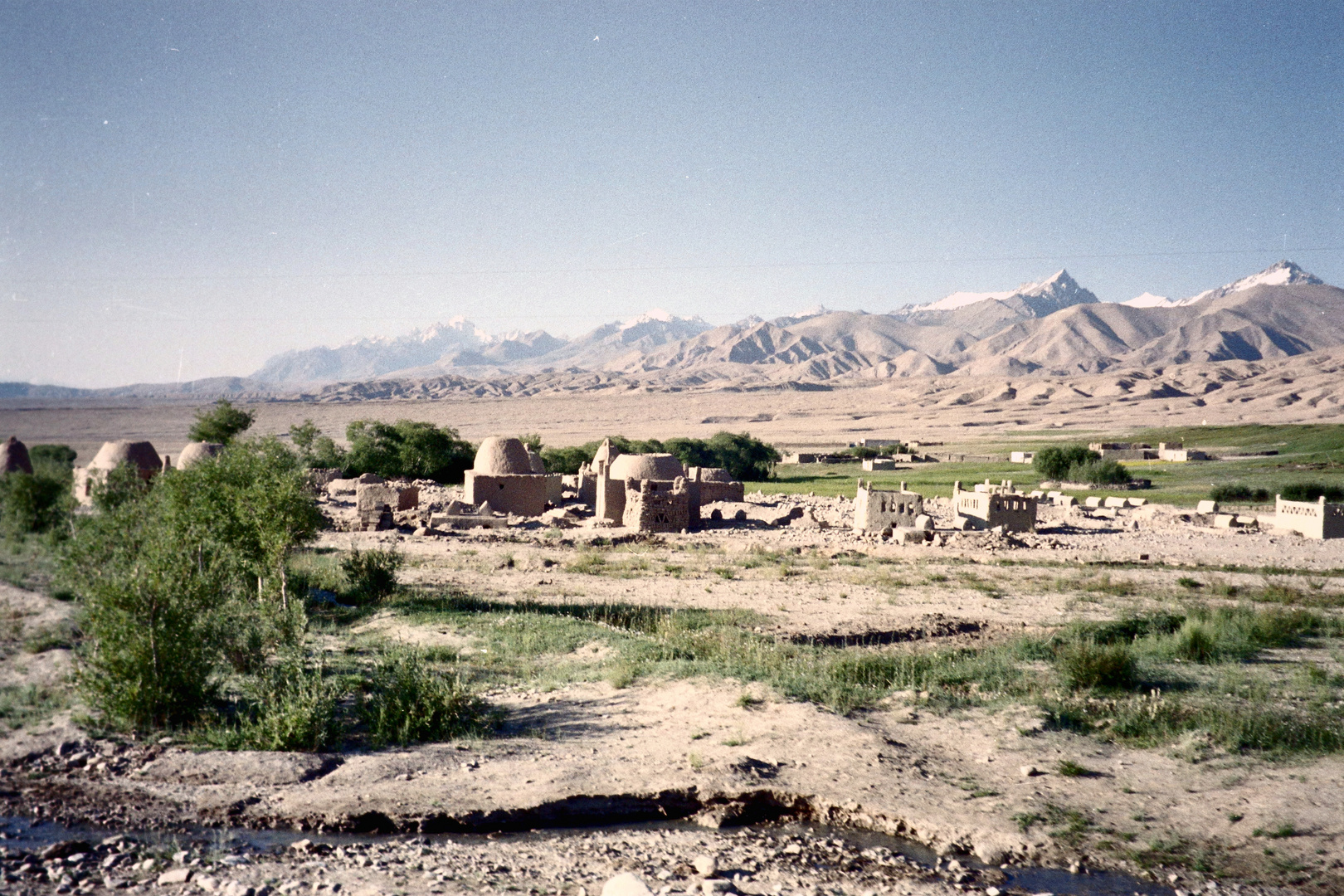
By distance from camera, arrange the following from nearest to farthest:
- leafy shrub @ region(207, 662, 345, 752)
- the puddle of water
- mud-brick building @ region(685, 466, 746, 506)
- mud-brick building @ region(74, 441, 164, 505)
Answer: the puddle of water, leafy shrub @ region(207, 662, 345, 752), mud-brick building @ region(74, 441, 164, 505), mud-brick building @ region(685, 466, 746, 506)

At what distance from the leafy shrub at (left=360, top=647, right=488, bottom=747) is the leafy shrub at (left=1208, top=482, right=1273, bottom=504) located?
3766cm

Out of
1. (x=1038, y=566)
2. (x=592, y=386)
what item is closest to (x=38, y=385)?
(x=1038, y=566)

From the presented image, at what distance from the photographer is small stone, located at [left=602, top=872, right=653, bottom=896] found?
5.46 meters

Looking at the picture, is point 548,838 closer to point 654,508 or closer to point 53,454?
point 654,508

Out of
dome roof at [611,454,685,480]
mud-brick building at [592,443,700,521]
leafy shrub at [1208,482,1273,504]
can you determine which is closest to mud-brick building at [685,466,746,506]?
mud-brick building at [592,443,700,521]

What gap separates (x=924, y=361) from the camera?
648ft

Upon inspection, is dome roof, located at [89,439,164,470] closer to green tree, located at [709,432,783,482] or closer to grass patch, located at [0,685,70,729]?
grass patch, located at [0,685,70,729]

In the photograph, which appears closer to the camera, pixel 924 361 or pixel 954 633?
pixel 954 633

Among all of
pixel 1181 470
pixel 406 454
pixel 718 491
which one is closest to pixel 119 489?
pixel 718 491

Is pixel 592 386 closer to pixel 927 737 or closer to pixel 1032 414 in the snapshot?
pixel 1032 414

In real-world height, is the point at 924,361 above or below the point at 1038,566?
above

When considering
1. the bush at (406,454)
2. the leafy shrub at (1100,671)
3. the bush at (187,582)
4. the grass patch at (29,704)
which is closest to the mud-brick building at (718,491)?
the bush at (406,454)

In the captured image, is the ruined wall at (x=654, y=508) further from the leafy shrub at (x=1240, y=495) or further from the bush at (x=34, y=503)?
the leafy shrub at (x=1240, y=495)

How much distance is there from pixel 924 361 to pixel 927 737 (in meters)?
197
